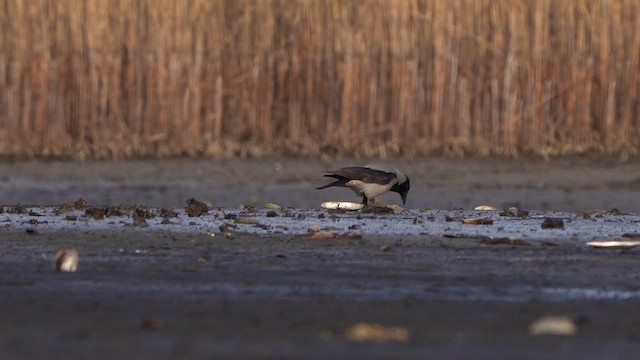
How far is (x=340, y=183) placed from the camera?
11.5m

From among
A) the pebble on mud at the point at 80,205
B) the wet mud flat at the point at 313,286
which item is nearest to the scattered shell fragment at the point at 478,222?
the wet mud flat at the point at 313,286

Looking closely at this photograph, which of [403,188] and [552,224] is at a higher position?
[403,188]

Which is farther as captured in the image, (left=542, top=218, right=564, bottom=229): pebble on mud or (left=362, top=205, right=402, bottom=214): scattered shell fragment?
(left=362, top=205, right=402, bottom=214): scattered shell fragment

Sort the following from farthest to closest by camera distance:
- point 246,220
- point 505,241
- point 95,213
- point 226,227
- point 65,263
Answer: point 95,213
point 246,220
point 226,227
point 505,241
point 65,263

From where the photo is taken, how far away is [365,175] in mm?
11477

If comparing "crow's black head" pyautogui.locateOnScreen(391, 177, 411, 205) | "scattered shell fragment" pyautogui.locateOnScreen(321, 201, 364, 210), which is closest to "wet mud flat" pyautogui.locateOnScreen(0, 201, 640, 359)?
"scattered shell fragment" pyautogui.locateOnScreen(321, 201, 364, 210)

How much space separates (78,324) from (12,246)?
2.95m

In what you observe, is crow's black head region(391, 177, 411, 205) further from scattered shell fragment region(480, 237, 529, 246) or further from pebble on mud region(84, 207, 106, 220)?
scattered shell fragment region(480, 237, 529, 246)

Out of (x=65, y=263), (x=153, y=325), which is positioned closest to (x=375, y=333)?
(x=153, y=325)

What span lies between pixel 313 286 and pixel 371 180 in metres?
5.10

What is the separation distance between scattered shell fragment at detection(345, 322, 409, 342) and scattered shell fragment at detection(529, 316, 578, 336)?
1.23ft

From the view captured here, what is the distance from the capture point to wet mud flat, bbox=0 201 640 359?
484cm

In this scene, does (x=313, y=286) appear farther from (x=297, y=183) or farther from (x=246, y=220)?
(x=297, y=183)

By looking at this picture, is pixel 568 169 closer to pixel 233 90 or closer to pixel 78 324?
pixel 233 90
